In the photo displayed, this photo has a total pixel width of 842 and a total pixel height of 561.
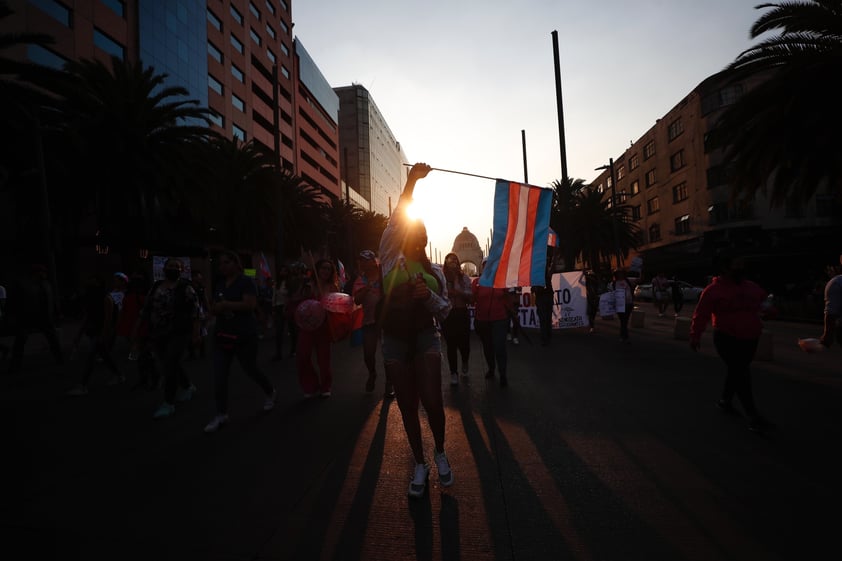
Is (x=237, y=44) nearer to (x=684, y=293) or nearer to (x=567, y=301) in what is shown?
(x=684, y=293)

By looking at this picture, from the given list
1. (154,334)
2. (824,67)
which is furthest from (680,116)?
(154,334)

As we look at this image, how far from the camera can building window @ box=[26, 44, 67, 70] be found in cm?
2350

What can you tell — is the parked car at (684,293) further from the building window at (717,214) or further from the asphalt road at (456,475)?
the asphalt road at (456,475)

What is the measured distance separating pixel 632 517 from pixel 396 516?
1382 mm

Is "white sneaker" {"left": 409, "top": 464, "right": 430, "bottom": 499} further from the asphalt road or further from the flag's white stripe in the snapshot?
the flag's white stripe

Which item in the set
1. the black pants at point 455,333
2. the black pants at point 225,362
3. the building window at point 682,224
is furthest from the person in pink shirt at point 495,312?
the building window at point 682,224

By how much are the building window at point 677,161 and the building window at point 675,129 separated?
145cm

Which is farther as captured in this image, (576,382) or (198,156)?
(198,156)

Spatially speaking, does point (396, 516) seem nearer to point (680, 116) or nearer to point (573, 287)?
point (573, 287)

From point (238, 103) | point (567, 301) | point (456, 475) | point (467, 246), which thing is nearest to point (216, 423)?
point (456, 475)

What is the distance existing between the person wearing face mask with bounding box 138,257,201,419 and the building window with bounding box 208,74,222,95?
39.9 m

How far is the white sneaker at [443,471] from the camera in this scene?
3.61 meters

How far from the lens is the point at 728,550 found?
8.91 feet

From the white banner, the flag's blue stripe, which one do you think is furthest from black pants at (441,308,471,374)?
the white banner
